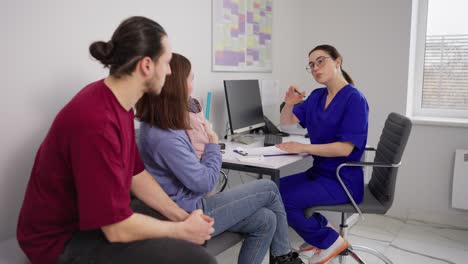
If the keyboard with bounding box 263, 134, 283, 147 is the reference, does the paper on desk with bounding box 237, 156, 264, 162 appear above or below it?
below

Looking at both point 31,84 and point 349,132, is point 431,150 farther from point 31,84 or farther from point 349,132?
point 31,84

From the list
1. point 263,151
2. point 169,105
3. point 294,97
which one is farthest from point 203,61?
point 169,105

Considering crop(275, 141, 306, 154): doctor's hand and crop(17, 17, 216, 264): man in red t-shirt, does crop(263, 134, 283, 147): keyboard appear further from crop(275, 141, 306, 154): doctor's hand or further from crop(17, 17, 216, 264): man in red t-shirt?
crop(17, 17, 216, 264): man in red t-shirt

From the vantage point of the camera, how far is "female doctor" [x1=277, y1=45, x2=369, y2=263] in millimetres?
2047

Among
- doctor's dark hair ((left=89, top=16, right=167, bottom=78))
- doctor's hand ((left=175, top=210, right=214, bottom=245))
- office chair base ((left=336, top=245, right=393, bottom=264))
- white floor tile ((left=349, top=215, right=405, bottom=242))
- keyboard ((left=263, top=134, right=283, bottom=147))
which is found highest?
doctor's dark hair ((left=89, top=16, right=167, bottom=78))

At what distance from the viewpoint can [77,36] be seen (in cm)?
184

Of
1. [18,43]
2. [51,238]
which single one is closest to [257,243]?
[51,238]

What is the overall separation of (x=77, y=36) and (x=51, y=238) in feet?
3.25

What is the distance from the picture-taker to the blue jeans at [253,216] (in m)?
1.64

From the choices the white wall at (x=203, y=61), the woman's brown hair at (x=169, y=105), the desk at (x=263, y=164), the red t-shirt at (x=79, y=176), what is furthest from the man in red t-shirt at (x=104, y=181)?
the desk at (x=263, y=164)

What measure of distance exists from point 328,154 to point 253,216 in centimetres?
57

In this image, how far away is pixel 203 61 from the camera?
2658mm

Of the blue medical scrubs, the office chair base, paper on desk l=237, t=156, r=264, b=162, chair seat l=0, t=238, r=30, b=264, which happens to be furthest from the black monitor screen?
chair seat l=0, t=238, r=30, b=264

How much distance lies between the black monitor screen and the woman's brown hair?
1.04m
